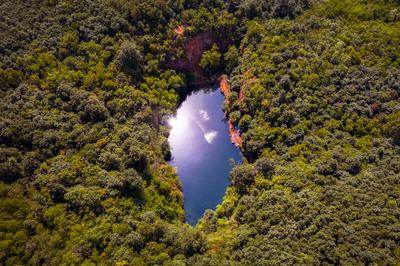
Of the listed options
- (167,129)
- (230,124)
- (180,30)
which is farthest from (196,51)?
(167,129)

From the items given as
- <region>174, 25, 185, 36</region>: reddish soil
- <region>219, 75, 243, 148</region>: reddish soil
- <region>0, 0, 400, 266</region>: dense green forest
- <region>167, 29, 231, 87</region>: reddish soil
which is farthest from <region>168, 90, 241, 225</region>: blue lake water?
<region>174, 25, 185, 36</region>: reddish soil

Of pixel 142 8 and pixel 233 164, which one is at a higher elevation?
pixel 142 8

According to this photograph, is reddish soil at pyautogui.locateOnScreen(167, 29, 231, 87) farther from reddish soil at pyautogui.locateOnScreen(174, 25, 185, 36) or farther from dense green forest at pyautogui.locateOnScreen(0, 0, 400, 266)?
dense green forest at pyautogui.locateOnScreen(0, 0, 400, 266)

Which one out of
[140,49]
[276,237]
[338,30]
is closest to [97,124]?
[140,49]

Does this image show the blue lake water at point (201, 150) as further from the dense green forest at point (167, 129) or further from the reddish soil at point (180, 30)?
the reddish soil at point (180, 30)

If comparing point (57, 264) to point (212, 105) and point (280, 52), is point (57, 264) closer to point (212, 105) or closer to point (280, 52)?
point (212, 105)

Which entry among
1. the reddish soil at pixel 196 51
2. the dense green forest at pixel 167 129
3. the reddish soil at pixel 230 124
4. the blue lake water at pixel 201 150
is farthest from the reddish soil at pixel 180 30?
the blue lake water at pixel 201 150
